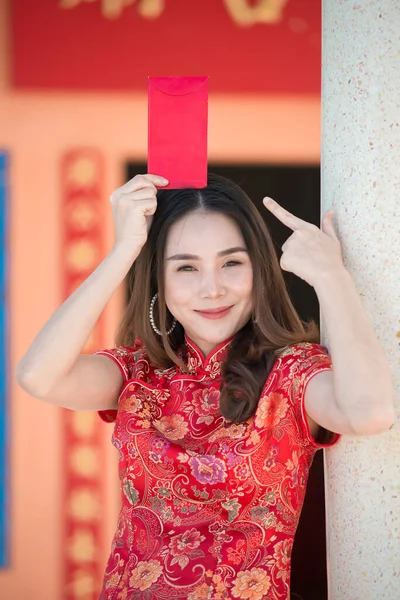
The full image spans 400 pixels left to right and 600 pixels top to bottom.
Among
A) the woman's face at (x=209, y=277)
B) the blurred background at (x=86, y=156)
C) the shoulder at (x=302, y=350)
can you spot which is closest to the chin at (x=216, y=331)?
the woman's face at (x=209, y=277)

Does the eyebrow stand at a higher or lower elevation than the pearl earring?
higher

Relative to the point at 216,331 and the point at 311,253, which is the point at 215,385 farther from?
the point at 311,253

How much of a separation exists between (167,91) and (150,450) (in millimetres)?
712

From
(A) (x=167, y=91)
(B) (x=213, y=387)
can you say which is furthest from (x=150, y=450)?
(A) (x=167, y=91)

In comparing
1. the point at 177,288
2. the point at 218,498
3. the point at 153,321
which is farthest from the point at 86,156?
the point at 218,498

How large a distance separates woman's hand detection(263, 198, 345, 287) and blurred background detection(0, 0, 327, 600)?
220 centimetres

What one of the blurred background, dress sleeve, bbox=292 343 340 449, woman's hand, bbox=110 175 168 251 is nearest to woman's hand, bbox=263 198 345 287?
dress sleeve, bbox=292 343 340 449

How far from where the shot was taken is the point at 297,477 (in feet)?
5.73

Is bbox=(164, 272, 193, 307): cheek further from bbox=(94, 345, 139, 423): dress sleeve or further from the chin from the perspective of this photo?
bbox=(94, 345, 139, 423): dress sleeve

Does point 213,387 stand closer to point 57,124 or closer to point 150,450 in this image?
point 150,450

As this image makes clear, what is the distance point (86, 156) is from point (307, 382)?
2340 millimetres

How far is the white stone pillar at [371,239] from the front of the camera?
1587 mm

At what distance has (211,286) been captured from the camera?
5.89 ft

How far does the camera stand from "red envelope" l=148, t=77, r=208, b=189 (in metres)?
1.71
